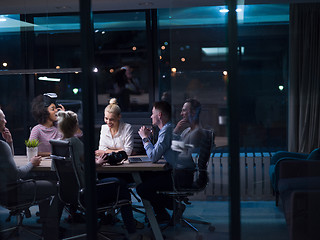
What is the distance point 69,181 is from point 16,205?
684 mm

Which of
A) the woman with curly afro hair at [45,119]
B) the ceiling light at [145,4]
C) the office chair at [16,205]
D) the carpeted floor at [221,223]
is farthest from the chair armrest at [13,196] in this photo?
the ceiling light at [145,4]

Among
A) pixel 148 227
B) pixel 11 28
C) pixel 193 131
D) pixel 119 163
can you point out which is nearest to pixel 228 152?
pixel 193 131

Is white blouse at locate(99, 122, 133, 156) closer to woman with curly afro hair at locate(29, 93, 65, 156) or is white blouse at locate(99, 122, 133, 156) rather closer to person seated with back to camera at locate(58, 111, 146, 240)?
woman with curly afro hair at locate(29, 93, 65, 156)

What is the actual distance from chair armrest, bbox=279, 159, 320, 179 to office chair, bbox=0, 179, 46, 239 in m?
2.57

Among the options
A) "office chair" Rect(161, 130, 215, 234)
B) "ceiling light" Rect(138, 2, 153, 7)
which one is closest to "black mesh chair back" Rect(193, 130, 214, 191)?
"office chair" Rect(161, 130, 215, 234)

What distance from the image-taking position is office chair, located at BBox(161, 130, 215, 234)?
14.1 feet

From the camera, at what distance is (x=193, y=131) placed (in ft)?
13.6

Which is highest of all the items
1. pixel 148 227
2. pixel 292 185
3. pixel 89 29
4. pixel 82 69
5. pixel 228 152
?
pixel 89 29

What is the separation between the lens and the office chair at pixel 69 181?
4.21 meters

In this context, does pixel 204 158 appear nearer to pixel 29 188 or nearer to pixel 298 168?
pixel 298 168

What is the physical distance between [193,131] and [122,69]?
3.90 meters

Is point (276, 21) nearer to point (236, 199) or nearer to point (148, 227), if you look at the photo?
point (236, 199)

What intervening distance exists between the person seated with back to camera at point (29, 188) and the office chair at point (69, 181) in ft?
0.86

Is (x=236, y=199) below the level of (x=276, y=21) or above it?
below
